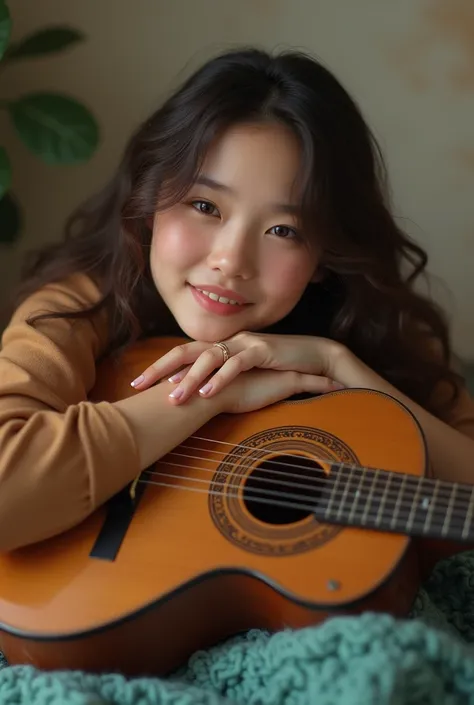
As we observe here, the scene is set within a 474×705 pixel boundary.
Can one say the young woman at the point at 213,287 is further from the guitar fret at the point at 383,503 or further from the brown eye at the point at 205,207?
the guitar fret at the point at 383,503

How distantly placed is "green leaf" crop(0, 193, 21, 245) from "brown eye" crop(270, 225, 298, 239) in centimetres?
73

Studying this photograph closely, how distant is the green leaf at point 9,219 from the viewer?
1.54m

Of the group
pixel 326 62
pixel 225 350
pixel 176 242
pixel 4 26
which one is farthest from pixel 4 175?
pixel 326 62

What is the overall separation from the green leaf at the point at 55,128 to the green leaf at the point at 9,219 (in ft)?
0.71

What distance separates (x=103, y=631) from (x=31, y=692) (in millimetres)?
89

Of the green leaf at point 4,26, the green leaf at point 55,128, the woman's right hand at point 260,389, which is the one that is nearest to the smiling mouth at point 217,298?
the woman's right hand at point 260,389

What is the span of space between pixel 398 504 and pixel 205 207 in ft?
1.57

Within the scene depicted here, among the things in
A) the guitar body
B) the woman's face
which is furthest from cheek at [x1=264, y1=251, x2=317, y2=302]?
the guitar body

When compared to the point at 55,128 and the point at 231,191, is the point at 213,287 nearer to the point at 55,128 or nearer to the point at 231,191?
the point at 231,191

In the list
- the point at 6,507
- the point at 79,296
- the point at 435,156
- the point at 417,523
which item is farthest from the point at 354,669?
the point at 435,156

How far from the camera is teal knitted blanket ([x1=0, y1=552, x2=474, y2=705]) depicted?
662 mm

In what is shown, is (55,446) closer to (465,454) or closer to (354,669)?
(354,669)

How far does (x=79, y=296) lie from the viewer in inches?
46.2

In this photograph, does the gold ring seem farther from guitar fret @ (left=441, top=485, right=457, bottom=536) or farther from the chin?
guitar fret @ (left=441, top=485, right=457, bottom=536)
